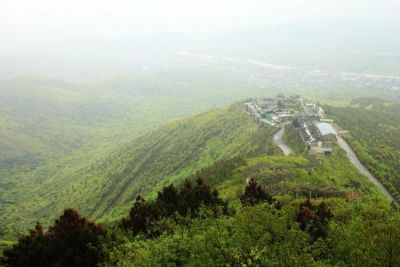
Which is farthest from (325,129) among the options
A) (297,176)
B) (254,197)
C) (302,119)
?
(254,197)

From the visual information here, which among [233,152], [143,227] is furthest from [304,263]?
[233,152]

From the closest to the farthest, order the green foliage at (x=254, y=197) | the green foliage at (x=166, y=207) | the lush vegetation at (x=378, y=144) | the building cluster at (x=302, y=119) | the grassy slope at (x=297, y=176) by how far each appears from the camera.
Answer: the green foliage at (x=166, y=207)
the green foliage at (x=254, y=197)
the grassy slope at (x=297, y=176)
the lush vegetation at (x=378, y=144)
the building cluster at (x=302, y=119)

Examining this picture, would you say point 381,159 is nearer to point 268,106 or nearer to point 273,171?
point 273,171

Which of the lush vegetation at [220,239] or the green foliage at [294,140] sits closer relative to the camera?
the lush vegetation at [220,239]

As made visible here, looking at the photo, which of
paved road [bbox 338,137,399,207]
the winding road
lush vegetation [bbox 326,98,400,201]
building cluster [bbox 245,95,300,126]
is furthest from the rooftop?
building cluster [bbox 245,95,300,126]

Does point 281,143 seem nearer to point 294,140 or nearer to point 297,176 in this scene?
point 294,140

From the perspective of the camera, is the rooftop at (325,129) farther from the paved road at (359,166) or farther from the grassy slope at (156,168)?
the grassy slope at (156,168)

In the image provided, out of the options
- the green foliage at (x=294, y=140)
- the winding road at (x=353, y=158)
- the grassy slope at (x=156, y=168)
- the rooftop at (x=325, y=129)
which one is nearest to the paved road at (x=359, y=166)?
the winding road at (x=353, y=158)
